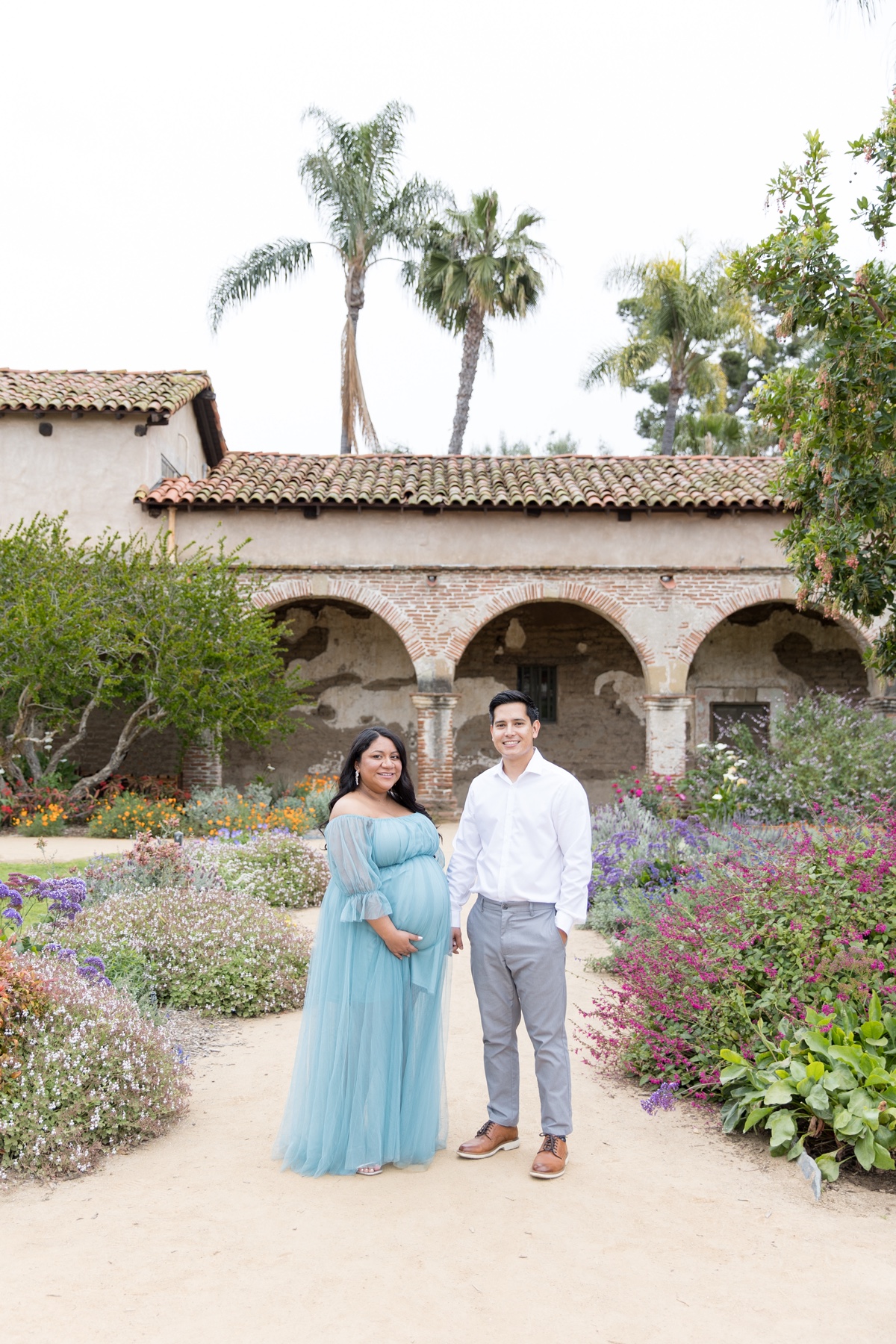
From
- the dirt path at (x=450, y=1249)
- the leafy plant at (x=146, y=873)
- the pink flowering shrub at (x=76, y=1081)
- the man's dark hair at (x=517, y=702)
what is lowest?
the dirt path at (x=450, y=1249)

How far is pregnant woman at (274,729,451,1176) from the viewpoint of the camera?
3.68 metres

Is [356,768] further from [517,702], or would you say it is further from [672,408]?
[672,408]

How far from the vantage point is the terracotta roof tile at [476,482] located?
15.1m

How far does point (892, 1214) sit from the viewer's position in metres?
3.45

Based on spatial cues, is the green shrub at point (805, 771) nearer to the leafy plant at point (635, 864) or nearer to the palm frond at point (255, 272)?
the leafy plant at point (635, 864)

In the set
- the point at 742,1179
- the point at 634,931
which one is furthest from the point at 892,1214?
the point at 634,931

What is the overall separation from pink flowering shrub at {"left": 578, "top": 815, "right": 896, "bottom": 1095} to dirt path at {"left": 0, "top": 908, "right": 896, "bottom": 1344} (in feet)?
1.57

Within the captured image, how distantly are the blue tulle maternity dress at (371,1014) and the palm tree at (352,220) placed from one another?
748 inches

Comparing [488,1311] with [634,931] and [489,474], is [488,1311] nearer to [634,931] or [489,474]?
[634,931]

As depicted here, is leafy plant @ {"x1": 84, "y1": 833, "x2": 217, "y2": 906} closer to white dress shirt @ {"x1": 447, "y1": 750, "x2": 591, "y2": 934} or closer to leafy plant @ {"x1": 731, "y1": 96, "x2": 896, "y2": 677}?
white dress shirt @ {"x1": 447, "y1": 750, "x2": 591, "y2": 934}

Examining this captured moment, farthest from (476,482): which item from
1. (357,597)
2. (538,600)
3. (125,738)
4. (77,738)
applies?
(77,738)

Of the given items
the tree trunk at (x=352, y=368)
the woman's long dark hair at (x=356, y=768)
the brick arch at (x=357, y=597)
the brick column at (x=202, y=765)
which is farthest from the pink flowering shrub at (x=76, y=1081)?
the tree trunk at (x=352, y=368)

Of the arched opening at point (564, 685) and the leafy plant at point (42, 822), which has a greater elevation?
the arched opening at point (564, 685)

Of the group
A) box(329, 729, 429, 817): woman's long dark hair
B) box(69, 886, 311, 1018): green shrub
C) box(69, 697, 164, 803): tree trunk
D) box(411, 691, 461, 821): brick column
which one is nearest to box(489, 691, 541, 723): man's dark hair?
box(329, 729, 429, 817): woman's long dark hair
